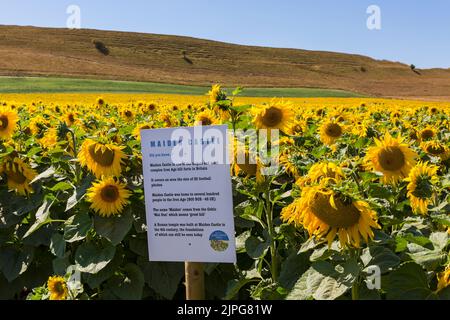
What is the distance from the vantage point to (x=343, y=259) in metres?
2.83

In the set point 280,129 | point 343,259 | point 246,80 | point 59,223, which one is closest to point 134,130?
point 59,223

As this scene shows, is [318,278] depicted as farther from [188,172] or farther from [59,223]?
[59,223]

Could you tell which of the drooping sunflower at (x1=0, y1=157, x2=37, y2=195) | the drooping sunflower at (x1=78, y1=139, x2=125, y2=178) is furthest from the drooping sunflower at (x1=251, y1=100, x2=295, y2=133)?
the drooping sunflower at (x1=0, y1=157, x2=37, y2=195)

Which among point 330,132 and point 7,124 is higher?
point 7,124

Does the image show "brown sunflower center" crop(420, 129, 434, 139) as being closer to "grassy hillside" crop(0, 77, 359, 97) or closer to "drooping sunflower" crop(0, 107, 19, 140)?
"drooping sunflower" crop(0, 107, 19, 140)

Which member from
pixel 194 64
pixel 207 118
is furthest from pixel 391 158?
pixel 194 64

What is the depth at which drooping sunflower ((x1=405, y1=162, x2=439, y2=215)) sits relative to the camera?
3.50 metres

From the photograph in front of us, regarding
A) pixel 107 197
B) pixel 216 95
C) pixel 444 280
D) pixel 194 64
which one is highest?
pixel 194 64

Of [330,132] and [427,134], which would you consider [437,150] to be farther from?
[330,132]

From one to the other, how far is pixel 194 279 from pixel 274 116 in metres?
1.58

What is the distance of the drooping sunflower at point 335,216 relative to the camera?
2586 millimetres

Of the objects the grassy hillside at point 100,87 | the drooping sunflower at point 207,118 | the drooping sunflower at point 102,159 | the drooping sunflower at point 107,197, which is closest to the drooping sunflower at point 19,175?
the drooping sunflower at point 102,159

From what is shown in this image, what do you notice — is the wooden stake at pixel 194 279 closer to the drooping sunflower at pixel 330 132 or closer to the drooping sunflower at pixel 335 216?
the drooping sunflower at pixel 335 216

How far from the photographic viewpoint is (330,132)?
21.3 ft
